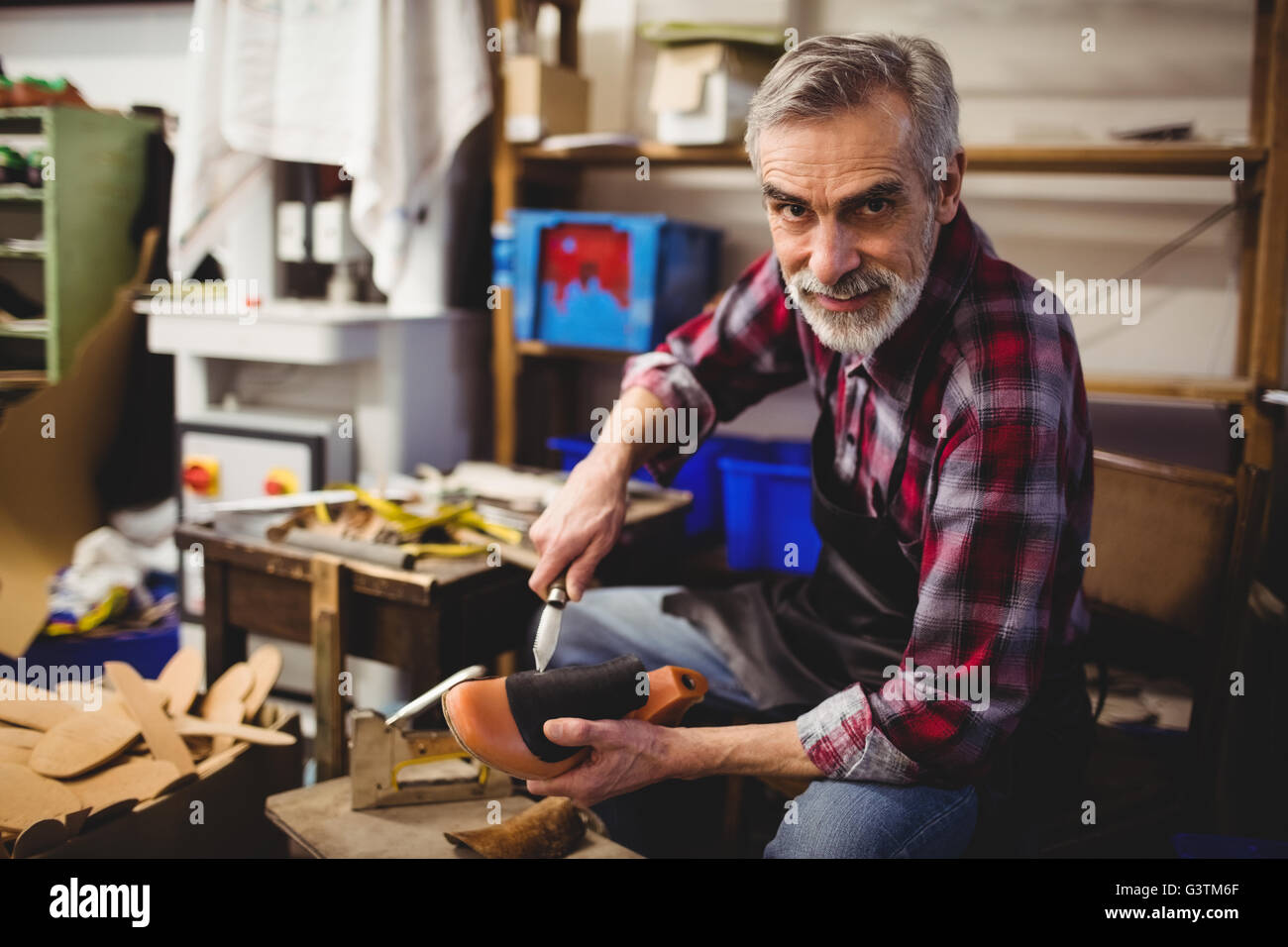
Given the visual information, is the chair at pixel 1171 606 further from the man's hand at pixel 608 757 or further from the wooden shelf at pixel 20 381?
the wooden shelf at pixel 20 381

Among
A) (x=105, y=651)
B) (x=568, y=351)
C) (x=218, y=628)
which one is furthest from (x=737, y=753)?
(x=105, y=651)

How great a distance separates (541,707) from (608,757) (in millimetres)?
93

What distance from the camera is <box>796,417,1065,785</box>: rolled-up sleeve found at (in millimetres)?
1095

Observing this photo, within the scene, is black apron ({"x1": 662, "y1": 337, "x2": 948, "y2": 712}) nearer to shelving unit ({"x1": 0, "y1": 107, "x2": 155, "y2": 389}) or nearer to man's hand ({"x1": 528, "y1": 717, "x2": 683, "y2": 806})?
man's hand ({"x1": 528, "y1": 717, "x2": 683, "y2": 806})

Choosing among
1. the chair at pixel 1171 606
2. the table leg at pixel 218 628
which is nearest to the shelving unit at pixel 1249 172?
the chair at pixel 1171 606

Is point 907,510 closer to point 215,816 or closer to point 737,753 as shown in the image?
point 737,753

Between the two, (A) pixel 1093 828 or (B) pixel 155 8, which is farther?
(B) pixel 155 8

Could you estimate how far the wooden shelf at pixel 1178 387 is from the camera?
1.97 m

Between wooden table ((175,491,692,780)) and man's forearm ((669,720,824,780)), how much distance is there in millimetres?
637
